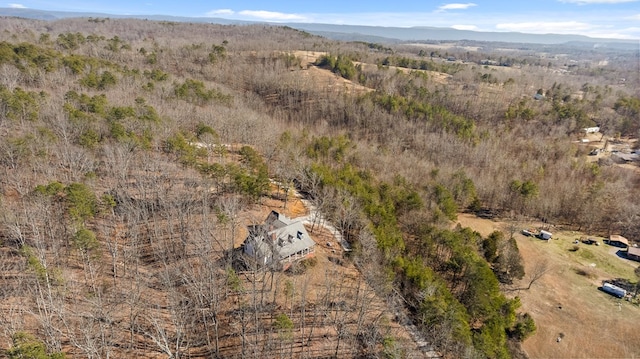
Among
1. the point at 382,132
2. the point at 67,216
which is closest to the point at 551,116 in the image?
the point at 382,132

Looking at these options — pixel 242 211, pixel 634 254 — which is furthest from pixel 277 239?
pixel 634 254

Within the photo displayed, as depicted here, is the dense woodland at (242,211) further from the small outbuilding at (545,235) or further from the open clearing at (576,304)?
the small outbuilding at (545,235)

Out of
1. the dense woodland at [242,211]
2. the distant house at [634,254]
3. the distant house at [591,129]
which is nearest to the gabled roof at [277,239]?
the dense woodland at [242,211]

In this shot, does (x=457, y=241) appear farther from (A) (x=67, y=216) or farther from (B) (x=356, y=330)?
(A) (x=67, y=216)

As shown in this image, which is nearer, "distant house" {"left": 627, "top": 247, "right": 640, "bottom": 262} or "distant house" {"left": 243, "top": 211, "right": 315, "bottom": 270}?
"distant house" {"left": 243, "top": 211, "right": 315, "bottom": 270}

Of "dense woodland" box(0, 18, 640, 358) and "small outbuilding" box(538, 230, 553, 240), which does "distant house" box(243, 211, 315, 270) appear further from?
"small outbuilding" box(538, 230, 553, 240)

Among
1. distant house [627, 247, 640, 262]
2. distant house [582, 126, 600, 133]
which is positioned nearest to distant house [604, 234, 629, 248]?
distant house [627, 247, 640, 262]
